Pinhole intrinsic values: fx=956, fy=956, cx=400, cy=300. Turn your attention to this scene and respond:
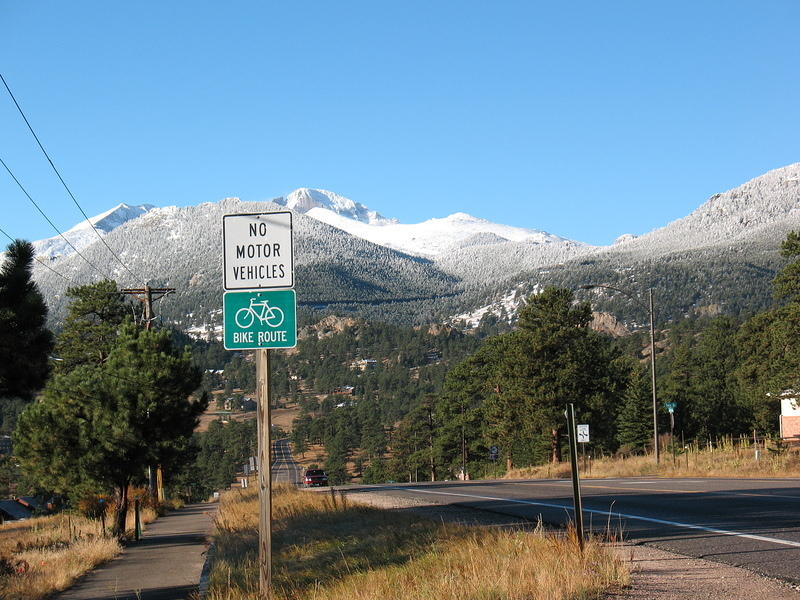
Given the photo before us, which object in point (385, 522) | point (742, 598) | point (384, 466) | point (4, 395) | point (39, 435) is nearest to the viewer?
point (742, 598)

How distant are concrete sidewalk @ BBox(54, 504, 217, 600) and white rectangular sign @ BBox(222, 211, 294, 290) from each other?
15.7ft

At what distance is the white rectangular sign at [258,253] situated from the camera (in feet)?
26.6

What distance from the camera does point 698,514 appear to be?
46.2 ft

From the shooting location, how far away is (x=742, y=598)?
286 inches

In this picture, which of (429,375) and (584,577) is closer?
(584,577)

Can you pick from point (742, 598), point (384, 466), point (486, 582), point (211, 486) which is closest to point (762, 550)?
point (742, 598)

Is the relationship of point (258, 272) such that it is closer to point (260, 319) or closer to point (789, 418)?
point (260, 319)

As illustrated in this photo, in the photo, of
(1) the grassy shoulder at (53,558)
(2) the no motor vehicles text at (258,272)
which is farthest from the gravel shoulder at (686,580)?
(1) the grassy shoulder at (53,558)

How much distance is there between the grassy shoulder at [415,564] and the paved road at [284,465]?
9330 centimetres

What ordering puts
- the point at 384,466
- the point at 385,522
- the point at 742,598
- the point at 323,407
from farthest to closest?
1. the point at 323,407
2. the point at 384,466
3. the point at 385,522
4. the point at 742,598

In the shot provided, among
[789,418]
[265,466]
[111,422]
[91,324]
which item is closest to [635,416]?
[789,418]

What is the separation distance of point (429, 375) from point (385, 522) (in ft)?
559

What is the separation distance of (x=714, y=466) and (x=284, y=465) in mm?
121031

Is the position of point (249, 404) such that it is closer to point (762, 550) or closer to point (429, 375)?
point (429, 375)
